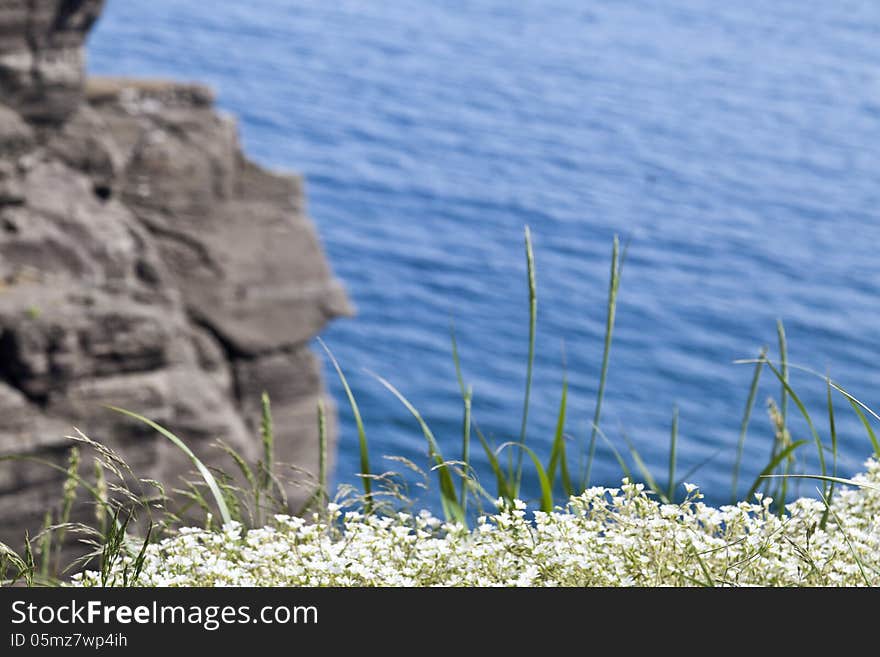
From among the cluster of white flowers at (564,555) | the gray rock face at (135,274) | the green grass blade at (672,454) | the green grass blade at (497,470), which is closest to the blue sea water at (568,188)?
the gray rock face at (135,274)

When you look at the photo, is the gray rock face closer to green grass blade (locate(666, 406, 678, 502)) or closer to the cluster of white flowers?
green grass blade (locate(666, 406, 678, 502))

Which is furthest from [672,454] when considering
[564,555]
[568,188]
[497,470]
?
[568,188]

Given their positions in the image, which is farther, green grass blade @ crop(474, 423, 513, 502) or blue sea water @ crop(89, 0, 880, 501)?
blue sea water @ crop(89, 0, 880, 501)

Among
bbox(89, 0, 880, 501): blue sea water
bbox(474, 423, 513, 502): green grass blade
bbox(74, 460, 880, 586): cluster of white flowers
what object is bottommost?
bbox(89, 0, 880, 501): blue sea water

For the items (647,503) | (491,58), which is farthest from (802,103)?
(647,503)

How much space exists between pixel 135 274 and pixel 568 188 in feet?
47.1

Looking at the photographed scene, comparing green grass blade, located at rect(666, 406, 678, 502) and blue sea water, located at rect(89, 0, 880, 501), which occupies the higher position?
green grass blade, located at rect(666, 406, 678, 502)

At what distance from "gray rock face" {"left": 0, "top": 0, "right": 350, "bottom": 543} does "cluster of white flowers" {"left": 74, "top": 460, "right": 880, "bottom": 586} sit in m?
7.79

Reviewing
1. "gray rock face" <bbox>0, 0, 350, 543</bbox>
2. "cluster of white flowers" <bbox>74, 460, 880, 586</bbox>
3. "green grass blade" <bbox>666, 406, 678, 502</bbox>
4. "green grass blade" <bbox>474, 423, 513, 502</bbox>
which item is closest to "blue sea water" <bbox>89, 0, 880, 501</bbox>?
"gray rock face" <bbox>0, 0, 350, 543</bbox>

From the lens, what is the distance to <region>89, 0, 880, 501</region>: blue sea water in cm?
1841

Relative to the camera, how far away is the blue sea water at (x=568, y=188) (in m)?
18.4

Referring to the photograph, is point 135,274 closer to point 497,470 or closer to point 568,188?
point 497,470
